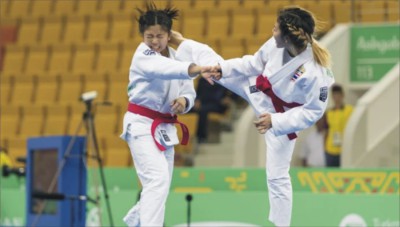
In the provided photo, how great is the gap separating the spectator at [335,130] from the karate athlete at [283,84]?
6629 mm

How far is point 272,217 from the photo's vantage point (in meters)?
8.41

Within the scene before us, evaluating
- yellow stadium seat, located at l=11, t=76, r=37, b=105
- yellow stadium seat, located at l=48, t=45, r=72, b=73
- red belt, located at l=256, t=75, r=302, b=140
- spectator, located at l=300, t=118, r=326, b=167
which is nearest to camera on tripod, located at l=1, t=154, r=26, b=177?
spectator, located at l=300, t=118, r=326, b=167

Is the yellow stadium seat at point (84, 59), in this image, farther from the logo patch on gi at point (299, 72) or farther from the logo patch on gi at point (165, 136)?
the logo patch on gi at point (299, 72)

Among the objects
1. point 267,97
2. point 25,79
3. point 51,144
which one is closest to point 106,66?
point 25,79

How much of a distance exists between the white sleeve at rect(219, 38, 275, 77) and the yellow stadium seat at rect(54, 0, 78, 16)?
13485mm

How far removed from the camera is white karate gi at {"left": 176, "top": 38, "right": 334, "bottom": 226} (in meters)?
8.03

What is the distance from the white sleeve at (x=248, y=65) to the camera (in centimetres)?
830

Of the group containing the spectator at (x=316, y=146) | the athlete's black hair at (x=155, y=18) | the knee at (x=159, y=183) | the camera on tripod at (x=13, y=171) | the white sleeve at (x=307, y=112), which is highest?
the athlete's black hair at (x=155, y=18)

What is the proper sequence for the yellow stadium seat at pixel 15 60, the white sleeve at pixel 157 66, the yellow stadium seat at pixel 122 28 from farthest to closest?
the yellow stadium seat at pixel 15 60 → the yellow stadium seat at pixel 122 28 → the white sleeve at pixel 157 66

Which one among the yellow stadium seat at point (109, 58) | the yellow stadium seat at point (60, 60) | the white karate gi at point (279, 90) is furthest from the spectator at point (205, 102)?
the white karate gi at point (279, 90)

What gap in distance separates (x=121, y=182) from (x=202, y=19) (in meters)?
5.92

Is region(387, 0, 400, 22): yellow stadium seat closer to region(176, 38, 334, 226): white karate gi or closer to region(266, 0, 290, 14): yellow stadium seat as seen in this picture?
region(266, 0, 290, 14): yellow stadium seat

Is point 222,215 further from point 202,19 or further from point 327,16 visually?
point 202,19

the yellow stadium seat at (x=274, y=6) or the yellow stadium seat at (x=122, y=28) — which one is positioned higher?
the yellow stadium seat at (x=274, y=6)
